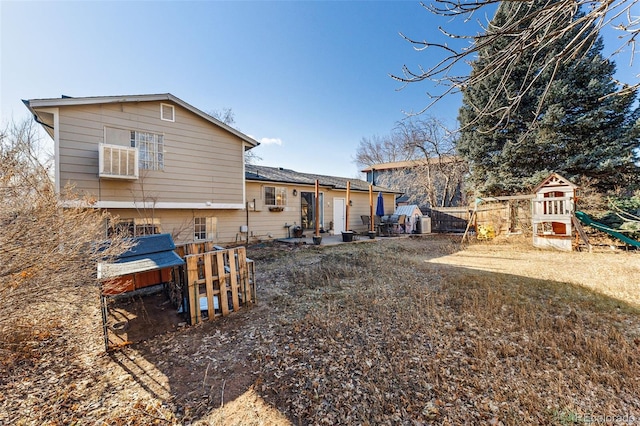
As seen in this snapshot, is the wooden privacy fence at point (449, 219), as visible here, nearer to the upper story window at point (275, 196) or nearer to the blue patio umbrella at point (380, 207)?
the blue patio umbrella at point (380, 207)

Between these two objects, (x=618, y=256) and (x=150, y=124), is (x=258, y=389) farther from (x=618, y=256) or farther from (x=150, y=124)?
(x=618, y=256)

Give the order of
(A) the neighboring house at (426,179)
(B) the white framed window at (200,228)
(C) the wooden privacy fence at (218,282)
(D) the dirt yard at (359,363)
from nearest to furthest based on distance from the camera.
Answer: (D) the dirt yard at (359,363) < (C) the wooden privacy fence at (218,282) < (B) the white framed window at (200,228) < (A) the neighboring house at (426,179)

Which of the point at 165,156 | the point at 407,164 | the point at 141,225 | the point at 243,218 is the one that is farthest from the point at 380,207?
the point at 141,225

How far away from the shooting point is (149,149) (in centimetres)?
749

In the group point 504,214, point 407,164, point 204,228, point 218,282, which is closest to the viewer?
point 218,282

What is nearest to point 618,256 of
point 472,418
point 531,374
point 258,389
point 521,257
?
point 521,257

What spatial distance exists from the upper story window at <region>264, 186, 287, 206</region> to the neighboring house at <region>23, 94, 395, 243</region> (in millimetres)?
43

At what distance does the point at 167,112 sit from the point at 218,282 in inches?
257

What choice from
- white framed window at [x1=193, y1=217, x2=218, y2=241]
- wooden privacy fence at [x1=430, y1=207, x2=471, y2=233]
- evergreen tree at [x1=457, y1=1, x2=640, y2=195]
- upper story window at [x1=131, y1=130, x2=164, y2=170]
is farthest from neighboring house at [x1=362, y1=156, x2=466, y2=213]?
upper story window at [x1=131, y1=130, x2=164, y2=170]

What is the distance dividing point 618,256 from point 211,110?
2307 centimetres

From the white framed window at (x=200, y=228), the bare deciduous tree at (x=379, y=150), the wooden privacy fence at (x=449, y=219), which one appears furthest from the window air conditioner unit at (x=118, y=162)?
the bare deciduous tree at (x=379, y=150)

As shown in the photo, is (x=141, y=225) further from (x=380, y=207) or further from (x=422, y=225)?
(x=422, y=225)

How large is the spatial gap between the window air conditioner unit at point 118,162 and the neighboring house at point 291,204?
11.9ft

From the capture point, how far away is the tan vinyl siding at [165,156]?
21.1ft
